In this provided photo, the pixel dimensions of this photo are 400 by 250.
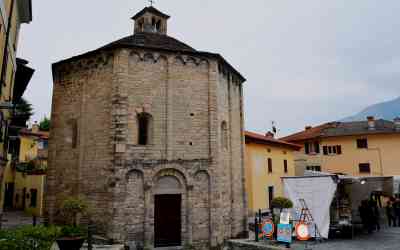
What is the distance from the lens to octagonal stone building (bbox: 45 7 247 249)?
13.6 metres

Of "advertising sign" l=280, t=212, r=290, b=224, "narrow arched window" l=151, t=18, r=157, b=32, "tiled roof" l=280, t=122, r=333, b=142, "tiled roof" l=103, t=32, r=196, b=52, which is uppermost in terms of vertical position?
"narrow arched window" l=151, t=18, r=157, b=32

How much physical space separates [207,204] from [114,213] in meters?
4.17

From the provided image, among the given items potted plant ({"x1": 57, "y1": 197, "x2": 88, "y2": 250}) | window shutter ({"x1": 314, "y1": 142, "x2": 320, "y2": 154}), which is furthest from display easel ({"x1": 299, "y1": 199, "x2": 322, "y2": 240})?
window shutter ({"x1": 314, "y1": 142, "x2": 320, "y2": 154})

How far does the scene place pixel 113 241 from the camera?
1287cm

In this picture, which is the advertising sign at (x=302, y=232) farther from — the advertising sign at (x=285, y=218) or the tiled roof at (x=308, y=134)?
the tiled roof at (x=308, y=134)

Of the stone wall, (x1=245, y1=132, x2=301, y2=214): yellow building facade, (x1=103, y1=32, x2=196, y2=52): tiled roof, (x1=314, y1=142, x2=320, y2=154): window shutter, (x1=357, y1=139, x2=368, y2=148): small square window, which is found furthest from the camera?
(x1=314, y1=142, x2=320, y2=154): window shutter

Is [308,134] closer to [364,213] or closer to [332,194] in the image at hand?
[364,213]

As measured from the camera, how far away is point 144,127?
1459cm

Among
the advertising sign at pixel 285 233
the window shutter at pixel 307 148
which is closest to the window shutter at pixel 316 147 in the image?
the window shutter at pixel 307 148

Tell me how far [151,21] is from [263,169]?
46.4ft

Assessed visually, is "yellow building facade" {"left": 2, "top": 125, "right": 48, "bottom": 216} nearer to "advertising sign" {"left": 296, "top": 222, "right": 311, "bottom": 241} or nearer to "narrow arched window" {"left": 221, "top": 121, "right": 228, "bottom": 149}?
"narrow arched window" {"left": 221, "top": 121, "right": 228, "bottom": 149}

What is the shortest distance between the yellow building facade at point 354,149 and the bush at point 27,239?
28.9m

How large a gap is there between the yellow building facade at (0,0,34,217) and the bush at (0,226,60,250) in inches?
157

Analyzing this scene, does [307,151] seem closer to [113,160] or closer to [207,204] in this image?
[207,204]
